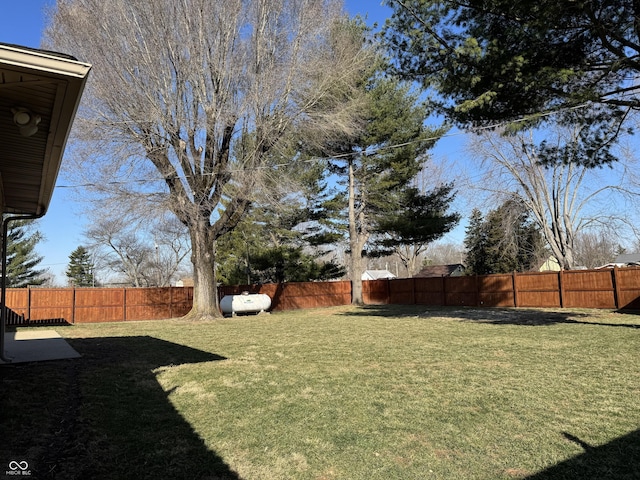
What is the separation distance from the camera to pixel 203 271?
54.7ft

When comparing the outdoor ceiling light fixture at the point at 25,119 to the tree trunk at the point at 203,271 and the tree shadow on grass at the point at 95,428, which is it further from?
the tree trunk at the point at 203,271

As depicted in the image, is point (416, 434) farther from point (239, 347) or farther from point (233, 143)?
point (233, 143)

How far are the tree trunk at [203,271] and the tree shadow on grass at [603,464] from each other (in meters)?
14.6

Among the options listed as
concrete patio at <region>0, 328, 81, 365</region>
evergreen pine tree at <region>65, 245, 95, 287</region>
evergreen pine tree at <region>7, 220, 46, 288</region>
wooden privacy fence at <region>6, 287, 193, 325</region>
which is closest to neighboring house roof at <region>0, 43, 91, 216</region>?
concrete patio at <region>0, 328, 81, 365</region>

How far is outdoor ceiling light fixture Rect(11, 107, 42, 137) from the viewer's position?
3322 millimetres

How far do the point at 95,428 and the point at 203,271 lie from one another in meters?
12.9

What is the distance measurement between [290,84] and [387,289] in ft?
53.7

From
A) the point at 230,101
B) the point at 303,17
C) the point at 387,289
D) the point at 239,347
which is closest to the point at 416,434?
the point at 239,347

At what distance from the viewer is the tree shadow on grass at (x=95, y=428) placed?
3154 millimetres

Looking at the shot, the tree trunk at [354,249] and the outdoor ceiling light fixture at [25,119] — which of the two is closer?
the outdoor ceiling light fixture at [25,119]

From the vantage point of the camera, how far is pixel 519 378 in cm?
566

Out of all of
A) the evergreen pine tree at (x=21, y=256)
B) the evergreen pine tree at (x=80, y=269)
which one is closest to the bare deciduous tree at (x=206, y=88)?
the evergreen pine tree at (x=21, y=256)

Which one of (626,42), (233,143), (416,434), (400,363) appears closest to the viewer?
(416,434)

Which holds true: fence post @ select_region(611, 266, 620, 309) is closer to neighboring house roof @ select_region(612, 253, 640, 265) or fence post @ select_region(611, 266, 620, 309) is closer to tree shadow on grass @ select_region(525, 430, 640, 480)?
tree shadow on grass @ select_region(525, 430, 640, 480)
